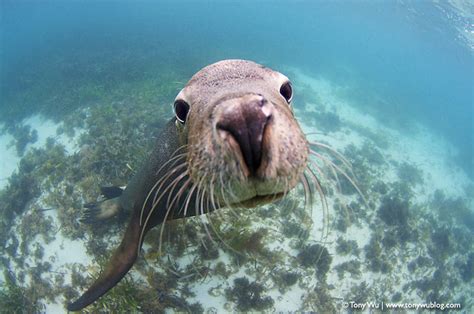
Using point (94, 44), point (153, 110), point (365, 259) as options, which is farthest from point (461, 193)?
point (94, 44)

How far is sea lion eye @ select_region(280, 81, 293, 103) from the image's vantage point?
1.88 meters

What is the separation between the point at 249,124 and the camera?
984mm

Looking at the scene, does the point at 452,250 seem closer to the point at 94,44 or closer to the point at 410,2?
the point at 94,44

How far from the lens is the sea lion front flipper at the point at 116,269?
8.95 feet

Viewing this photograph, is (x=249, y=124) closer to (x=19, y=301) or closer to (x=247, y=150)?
(x=247, y=150)

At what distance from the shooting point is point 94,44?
22.0m

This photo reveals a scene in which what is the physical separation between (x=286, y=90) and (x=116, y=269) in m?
2.45

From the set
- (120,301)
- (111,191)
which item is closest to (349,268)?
(120,301)

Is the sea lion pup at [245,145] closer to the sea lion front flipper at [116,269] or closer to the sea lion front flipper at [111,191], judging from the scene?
the sea lion front flipper at [116,269]

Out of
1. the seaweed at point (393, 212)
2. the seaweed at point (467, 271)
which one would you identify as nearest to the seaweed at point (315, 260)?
the seaweed at point (393, 212)

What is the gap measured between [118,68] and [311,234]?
13939 mm

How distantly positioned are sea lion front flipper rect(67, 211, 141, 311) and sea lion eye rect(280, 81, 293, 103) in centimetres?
201

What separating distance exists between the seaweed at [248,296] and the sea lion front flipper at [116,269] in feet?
7.00

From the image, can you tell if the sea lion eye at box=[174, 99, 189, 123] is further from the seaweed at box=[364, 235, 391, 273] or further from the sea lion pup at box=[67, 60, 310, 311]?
the seaweed at box=[364, 235, 391, 273]
